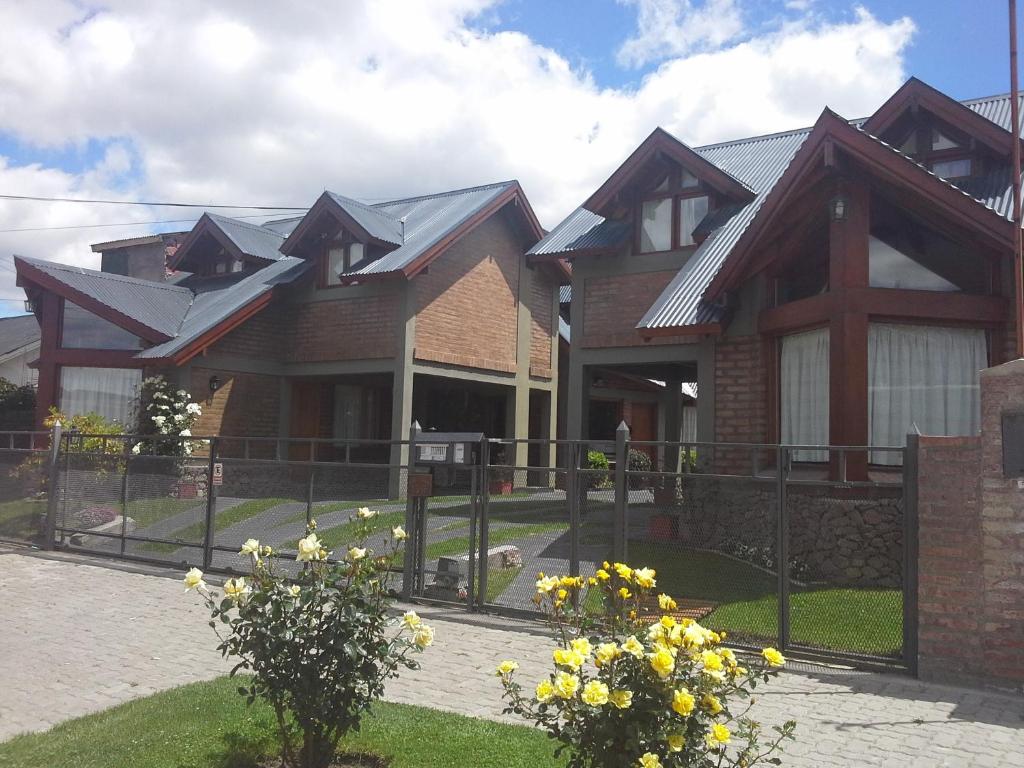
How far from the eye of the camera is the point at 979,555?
659 cm

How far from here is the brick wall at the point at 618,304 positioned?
15094 mm

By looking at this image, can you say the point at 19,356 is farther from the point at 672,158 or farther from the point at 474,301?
the point at 672,158

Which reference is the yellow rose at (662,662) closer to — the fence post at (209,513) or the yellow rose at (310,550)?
the yellow rose at (310,550)

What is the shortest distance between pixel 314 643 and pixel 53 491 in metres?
10.7

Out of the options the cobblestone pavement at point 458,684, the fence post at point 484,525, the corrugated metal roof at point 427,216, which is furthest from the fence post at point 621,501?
the corrugated metal roof at point 427,216

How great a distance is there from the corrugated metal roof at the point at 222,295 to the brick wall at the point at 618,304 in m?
7.43

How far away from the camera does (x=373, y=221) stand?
19.2 metres

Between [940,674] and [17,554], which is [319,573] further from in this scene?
[17,554]

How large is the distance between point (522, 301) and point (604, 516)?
13.1 meters

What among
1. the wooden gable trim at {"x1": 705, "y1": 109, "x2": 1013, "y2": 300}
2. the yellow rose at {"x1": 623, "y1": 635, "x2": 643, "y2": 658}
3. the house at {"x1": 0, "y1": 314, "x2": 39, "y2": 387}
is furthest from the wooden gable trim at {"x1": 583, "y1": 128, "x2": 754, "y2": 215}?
the house at {"x1": 0, "y1": 314, "x2": 39, "y2": 387}

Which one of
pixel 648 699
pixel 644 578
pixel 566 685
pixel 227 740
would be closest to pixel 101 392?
pixel 227 740

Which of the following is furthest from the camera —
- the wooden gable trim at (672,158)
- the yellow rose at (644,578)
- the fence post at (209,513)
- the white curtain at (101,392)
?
the white curtain at (101,392)

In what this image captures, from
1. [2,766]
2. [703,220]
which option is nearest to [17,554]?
[2,766]

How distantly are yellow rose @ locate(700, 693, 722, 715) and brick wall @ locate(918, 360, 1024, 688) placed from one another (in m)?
4.21
